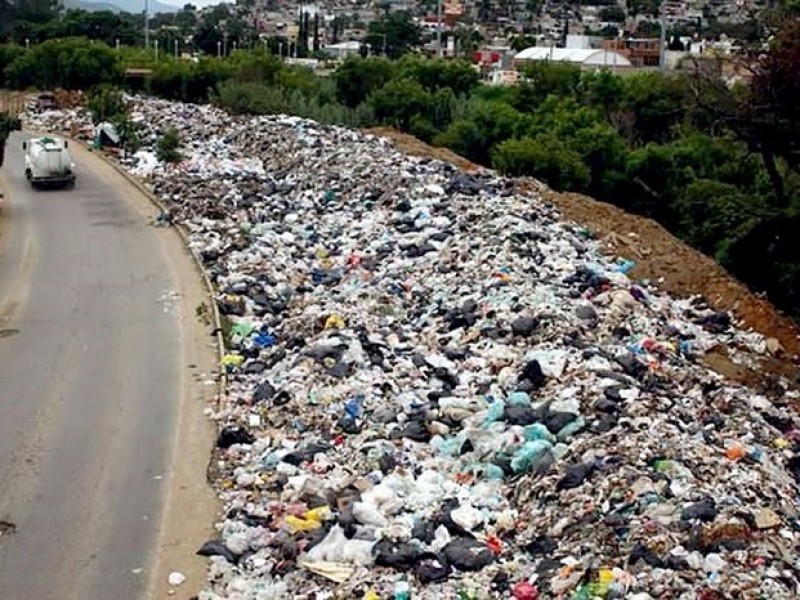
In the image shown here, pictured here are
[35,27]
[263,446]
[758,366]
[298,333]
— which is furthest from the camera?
[35,27]

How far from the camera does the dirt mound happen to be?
12.1m

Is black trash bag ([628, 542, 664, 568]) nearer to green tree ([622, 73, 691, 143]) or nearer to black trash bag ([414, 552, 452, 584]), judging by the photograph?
black trash bag ([414, 552, 452, 584])

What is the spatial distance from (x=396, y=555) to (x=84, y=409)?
496 cm

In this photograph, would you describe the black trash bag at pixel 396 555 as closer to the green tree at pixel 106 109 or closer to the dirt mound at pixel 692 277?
the dirt mound at pixel 692 277

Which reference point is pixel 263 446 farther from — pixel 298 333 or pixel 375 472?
pixel 298 333

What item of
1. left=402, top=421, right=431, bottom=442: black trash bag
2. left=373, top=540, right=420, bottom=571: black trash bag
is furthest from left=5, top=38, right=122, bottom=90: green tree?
left=373, top=540, right=420, bottom=571: black trash bag

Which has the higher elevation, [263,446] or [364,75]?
[364,75]

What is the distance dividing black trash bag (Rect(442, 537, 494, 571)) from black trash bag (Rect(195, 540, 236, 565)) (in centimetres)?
170

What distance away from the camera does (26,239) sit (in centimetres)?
2042

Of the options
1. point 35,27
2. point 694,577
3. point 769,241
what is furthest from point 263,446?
point 35,27

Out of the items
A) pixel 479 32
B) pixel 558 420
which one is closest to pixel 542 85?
pixel 558 420

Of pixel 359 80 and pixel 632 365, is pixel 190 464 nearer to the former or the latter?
pixel 632 365

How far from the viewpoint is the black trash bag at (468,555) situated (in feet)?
25.5

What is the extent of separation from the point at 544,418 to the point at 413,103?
86.0 feet
